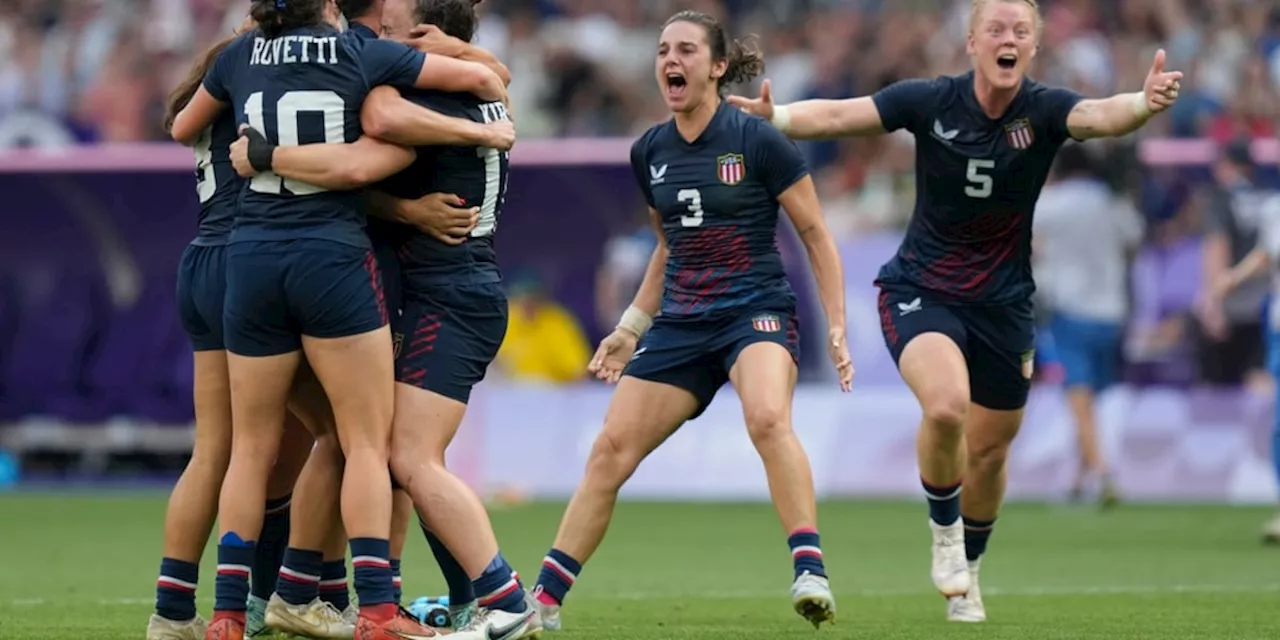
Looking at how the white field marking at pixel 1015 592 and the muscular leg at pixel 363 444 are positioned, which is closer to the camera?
the muscular leg at pixel 363 444

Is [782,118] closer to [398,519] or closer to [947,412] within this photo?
[947,412]

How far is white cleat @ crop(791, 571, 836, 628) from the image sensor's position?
809cm

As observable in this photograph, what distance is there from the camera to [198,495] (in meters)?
8.08

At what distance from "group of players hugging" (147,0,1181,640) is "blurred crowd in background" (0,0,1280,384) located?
23.5ft

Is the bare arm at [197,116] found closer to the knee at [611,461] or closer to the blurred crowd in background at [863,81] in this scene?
the knee at [611,461]

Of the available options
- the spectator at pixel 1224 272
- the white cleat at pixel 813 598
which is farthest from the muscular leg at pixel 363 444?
the spectator at pixel 1224 272

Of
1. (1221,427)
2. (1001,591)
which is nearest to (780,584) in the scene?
(1001,591)

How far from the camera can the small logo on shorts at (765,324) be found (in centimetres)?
882

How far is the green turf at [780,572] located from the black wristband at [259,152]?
1.96 metres

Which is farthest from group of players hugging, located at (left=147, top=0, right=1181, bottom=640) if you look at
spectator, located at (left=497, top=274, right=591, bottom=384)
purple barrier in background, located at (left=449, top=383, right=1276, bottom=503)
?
spectator, located at (left=497, top=274, right=591, bottom=384)

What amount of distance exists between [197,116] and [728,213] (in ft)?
7.36

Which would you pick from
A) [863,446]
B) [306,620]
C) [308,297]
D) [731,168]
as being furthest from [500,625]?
A: [863,446]

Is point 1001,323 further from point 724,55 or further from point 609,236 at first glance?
point 609,236

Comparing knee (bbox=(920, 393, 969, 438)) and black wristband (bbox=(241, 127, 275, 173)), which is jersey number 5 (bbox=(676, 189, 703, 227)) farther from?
black wristband (bbox=(241, 127, 275, 173))
